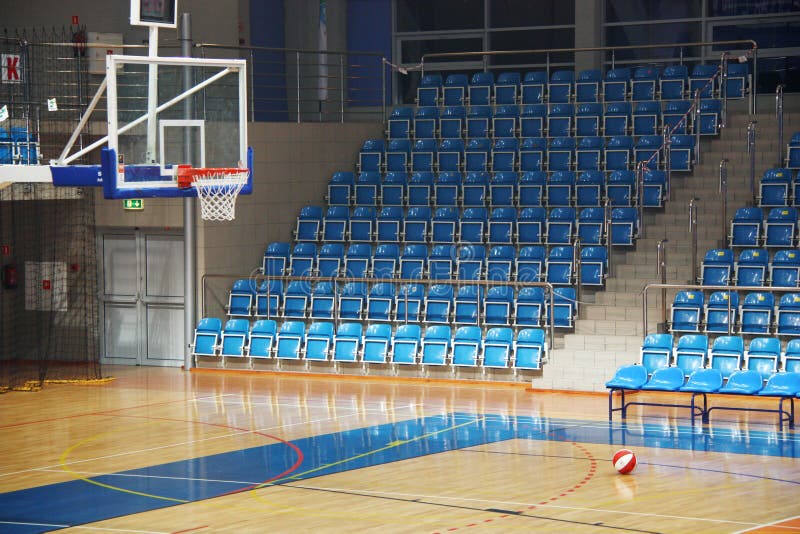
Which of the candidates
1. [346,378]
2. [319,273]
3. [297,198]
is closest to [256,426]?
[346,378]

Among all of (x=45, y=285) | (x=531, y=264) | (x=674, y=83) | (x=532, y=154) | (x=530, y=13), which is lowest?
(x=45, y=285)

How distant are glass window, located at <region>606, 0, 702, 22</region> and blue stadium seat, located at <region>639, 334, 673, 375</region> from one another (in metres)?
10.2

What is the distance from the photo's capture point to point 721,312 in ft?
59.0

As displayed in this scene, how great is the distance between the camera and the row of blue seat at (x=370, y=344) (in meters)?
18.7

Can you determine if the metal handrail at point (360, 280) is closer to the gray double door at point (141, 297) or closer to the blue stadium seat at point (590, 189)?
the gray double door at point (141, 297)

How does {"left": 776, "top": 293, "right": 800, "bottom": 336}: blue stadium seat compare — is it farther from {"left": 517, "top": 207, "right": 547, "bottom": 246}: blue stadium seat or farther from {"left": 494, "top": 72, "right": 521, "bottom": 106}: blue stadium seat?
{"left": 494, "top": 72, "right": 521, "bottom": 106}: blue stadium seat

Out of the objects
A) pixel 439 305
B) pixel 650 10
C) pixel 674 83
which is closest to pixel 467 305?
pixel 439 305

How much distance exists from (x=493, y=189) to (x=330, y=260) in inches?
121

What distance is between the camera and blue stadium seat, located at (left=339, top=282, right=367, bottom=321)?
20.4m

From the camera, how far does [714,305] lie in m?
18.1

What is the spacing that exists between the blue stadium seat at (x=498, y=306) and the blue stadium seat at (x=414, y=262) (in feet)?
5.08

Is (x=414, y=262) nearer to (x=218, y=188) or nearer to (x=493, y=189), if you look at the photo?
(x=493, y=189)

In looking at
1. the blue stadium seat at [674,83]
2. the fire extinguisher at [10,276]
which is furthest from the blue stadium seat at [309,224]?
the blue stadium seat at [674,83]

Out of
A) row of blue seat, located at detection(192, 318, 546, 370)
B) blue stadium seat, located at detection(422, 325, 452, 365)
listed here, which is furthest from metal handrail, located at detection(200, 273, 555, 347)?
blue stadium seat, located at detection(422, 325, 452, 365)
